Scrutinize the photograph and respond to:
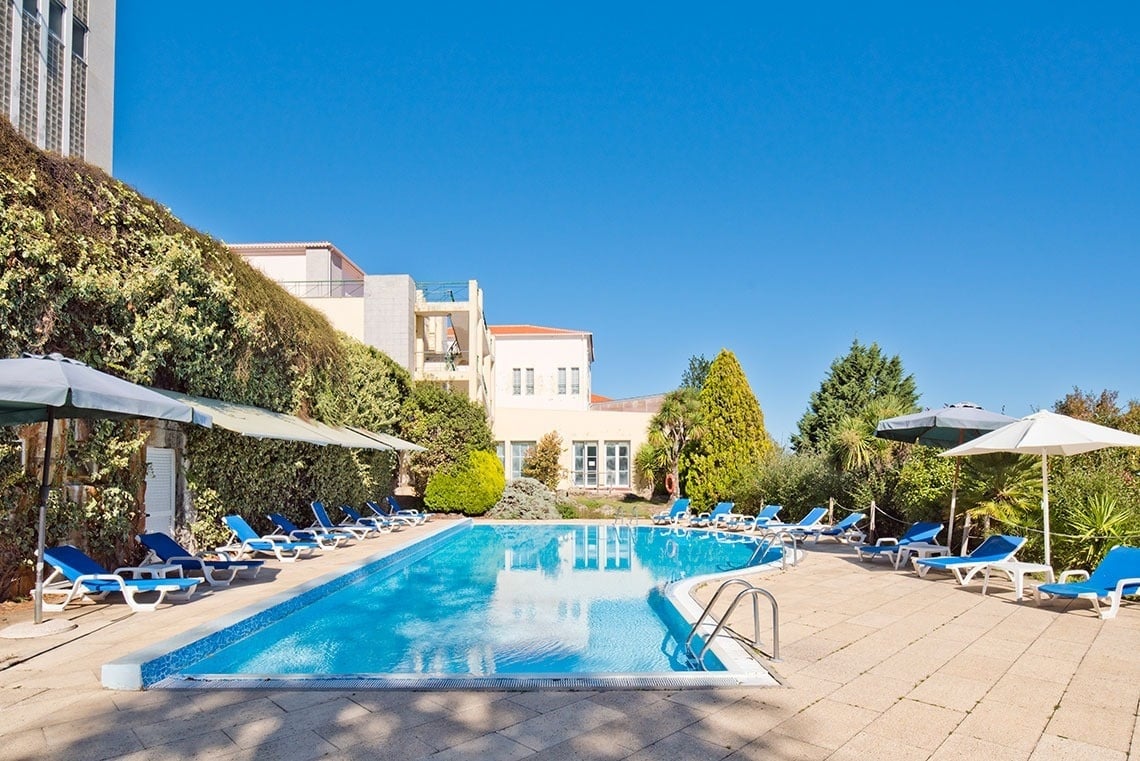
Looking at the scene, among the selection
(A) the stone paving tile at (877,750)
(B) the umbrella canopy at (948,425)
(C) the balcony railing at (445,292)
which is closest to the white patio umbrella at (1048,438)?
(B) the umbrella canopy at (948,425)

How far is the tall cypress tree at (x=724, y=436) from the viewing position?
79.8 ft

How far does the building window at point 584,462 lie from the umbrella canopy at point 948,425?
19.7 metres

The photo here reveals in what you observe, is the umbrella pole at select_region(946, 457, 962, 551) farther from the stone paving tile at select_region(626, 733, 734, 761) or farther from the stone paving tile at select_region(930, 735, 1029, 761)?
the stone paving tile at select_region(626, 733, 734, 761)

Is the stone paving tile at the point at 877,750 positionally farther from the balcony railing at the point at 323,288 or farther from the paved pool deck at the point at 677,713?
the balcony railing at the point at 323,288

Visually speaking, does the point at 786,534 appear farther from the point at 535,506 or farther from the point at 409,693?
the point at 409,693

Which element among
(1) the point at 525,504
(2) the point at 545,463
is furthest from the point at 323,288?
(1) the point at 525,504

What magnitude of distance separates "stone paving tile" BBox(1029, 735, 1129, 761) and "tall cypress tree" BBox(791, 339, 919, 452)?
28.5 m

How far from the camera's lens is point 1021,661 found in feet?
19.6

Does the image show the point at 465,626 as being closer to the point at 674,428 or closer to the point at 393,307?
the point at 393,307

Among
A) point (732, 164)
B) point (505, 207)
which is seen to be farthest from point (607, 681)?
point (505, 207)

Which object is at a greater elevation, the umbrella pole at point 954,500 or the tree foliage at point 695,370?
the tree foliage at point 695,370

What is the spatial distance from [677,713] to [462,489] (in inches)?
720

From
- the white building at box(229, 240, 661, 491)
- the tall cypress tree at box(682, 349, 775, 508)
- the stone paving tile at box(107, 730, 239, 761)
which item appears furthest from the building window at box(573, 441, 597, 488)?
the stone paving tile at box(107, 730, 239, 761)

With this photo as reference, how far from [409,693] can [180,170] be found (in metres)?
16.2
